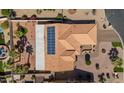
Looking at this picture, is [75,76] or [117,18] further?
[75,76]

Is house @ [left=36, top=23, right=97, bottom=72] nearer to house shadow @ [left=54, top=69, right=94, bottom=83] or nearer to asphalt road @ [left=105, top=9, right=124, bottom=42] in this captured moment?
house shadow @ [left=54, top=69, right=94, bottom=83]

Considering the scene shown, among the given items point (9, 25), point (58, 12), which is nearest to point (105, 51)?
point (58, 12)

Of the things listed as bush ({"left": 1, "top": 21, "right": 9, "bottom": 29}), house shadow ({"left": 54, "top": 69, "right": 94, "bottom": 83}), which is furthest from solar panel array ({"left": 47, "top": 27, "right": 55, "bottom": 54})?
bush ({"left": 1, "top": 21, "right": 9, "bottom": 29})

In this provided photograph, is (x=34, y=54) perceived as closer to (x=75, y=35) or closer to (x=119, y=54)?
(x=75, y=35)

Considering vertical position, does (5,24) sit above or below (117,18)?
below

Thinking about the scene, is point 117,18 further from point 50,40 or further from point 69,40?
point 50,40

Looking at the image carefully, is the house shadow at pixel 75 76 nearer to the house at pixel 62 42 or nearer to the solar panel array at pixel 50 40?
the house at pixel 62 42

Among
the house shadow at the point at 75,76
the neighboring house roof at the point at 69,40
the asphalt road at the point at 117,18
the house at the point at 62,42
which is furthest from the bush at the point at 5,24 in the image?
the asphalt road at the point at 117,18

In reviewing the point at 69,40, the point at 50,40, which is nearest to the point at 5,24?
the point at 50,40
